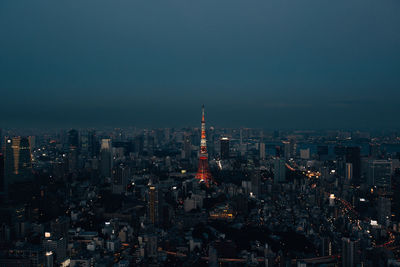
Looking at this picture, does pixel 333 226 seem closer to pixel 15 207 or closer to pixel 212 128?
pixel 15 207

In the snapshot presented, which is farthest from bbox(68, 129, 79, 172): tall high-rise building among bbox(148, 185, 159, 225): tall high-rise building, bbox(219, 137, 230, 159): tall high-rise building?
bbox(219, 137, 230, 159): tall high-rise building

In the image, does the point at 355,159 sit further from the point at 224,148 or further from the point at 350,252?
the point at 350,252

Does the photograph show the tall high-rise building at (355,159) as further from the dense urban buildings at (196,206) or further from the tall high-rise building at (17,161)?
the tall high-rise building at (17,161)

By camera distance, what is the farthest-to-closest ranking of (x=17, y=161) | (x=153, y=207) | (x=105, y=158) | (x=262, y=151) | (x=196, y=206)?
(x=262, y=151), (x=105, y=158), (x=196, y=206), (x=17, y=161), (x=153, y=207)

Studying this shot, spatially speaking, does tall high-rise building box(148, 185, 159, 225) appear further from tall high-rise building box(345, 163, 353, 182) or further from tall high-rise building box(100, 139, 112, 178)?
tall high-rise building box(345, 163, 353, 182)

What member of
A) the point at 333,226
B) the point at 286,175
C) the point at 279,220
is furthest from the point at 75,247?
the point at 286,175

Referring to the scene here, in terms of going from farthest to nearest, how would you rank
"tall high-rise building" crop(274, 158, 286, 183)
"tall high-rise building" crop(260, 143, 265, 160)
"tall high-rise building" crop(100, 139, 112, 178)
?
"tall high-rise building" crop(260, 143, 265, 160) → "tall high-rise building" crop(100, 139, 112, 178) → "tall high-rise building" crop(274, 158, 286, 183)

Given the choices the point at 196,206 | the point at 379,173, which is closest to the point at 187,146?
the point at 196,206

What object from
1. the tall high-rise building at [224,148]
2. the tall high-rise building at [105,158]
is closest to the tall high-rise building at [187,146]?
the tall high-rise building at [224,148]
